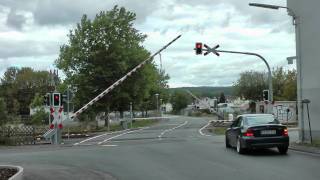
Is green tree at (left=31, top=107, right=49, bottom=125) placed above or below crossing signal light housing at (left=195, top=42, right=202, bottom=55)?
below

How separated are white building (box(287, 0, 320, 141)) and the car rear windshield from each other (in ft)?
17.4

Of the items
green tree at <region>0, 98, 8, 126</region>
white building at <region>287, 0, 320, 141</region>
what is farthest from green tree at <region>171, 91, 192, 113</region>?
white building at <region>287, 0, 320, 141</region>

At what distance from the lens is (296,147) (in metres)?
23.2

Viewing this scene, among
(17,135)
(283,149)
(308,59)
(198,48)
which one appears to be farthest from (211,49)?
(283,149)

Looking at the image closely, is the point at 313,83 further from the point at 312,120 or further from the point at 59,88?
the point at 59,88

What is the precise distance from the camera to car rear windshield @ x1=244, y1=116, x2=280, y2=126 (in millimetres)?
20453

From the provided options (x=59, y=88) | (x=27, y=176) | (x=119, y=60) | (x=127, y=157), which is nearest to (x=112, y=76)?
(x=119, y=60)

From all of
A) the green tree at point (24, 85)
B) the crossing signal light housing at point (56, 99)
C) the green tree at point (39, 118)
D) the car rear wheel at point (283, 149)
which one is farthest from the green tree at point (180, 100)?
the car rear wheel at point (283, 149)

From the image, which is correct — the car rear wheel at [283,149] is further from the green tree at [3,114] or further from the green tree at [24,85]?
the green tree at [24,85]

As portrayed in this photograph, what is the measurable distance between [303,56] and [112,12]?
1498 inches

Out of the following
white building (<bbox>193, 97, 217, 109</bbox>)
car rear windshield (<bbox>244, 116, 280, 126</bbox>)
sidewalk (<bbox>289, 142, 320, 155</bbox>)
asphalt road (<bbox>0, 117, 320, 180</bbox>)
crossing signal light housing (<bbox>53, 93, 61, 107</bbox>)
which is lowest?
asphalt road (<bbox>0, 117, 320, 180</bbox>)

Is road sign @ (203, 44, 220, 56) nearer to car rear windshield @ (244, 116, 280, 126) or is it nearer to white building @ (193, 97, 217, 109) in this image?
car rear windshield @ (244, 116, 280, 126)

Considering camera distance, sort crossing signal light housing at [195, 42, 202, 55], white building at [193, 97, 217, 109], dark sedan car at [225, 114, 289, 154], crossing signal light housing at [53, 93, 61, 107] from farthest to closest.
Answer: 1. white building at [193, 97, 217, 109]
2. crossing signal light housing at [195, 42, 202, 55]
3. crossing signal light housing at [53, 93, 61, 107]
4. dark sedan car at [225, 114, 289, 154]

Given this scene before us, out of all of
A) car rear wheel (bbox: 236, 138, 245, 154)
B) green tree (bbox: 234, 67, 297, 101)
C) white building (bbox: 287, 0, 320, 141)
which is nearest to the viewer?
car rear wheel (bbox: 236, 138, 245, 154)
